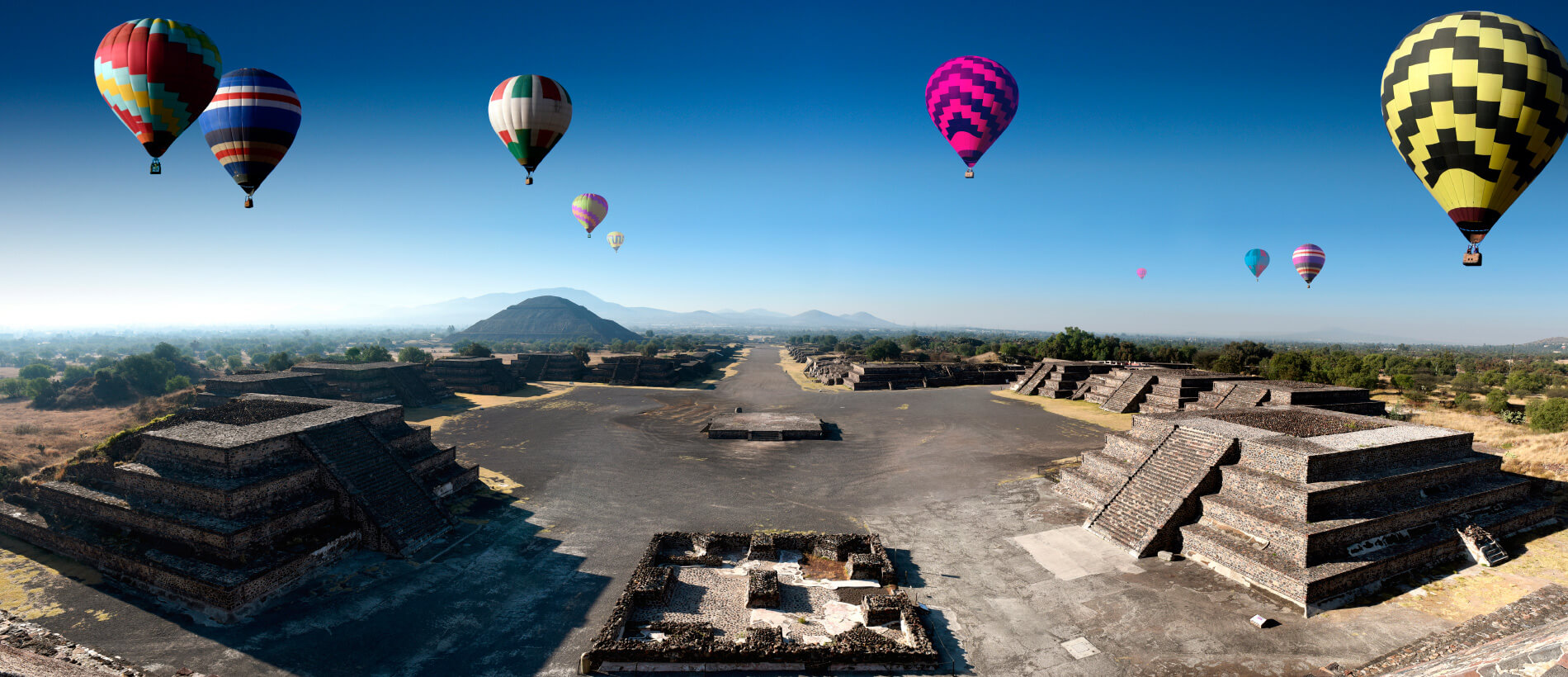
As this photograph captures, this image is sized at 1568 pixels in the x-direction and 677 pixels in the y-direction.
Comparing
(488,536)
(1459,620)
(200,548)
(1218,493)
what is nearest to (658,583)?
(488,536)

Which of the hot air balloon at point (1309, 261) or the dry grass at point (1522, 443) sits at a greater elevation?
the hot air balloon at point (1309, 261)

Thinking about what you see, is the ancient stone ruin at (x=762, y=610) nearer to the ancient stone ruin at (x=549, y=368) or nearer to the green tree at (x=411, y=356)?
the ancient stone ruin at (x=549, y=368)

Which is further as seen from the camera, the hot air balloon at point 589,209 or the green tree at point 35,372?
the green tree at point 35,372

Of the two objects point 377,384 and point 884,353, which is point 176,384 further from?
point 884,353


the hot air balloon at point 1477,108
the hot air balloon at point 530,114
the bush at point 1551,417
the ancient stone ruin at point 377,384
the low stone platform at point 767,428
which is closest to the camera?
the hot air balloon at point 1477,108

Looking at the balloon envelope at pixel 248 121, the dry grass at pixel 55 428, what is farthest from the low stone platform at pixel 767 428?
the dry grass at pixel 55 428

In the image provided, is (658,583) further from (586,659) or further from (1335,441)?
(1335,441)

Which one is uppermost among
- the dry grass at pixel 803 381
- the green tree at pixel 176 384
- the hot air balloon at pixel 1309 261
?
the hot air balloon at pixel 1309 261
